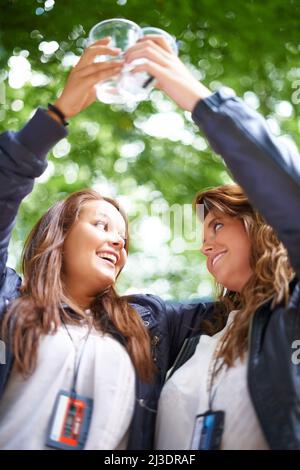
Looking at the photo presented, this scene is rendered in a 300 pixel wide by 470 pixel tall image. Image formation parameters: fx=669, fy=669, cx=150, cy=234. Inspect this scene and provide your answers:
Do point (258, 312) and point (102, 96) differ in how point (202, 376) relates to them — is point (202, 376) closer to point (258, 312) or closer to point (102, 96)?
point (258, 312)

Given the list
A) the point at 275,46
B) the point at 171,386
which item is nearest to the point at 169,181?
the point at 275,46

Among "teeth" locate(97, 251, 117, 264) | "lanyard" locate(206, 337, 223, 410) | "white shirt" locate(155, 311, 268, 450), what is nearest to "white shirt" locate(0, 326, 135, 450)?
"white shirt" locate(155, 311, 268, 450)

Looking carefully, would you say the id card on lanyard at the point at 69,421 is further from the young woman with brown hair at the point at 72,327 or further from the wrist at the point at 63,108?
the wrist at the point at 63,108

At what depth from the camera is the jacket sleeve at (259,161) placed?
161 centimetres

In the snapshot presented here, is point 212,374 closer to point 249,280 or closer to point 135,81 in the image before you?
point 249,280

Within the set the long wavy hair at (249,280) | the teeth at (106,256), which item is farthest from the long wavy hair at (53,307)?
the long wavy hair at (249,280)

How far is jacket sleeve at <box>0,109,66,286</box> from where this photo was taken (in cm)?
174

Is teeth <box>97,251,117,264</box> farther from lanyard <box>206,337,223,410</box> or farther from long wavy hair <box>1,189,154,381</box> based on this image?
lanyard <box>206,337,223,410</box>

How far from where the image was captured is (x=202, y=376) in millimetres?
1839

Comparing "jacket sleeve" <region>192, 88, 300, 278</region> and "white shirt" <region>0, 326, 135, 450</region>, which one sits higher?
"jacket sleeve" <region>192, 88, 300, 278</region>

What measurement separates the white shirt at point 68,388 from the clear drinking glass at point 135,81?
696 millimetres

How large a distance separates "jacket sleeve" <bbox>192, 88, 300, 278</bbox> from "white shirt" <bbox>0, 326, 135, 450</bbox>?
58 centimetres

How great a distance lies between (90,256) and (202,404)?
0.62 meters
